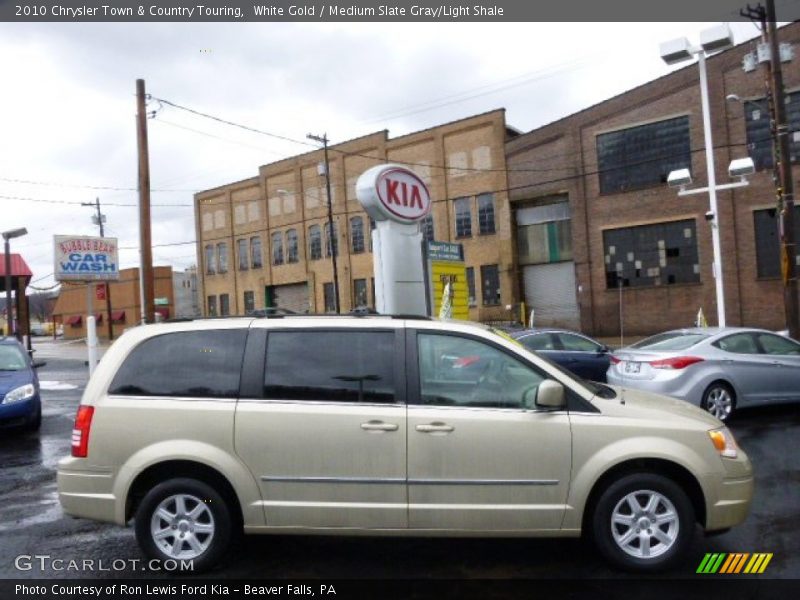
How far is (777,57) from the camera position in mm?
16594

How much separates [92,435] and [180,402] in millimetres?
630

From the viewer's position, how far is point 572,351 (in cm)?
1293

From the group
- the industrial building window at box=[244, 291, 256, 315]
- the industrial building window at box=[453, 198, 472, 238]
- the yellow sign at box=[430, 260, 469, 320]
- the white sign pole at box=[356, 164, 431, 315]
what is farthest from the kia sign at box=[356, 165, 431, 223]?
the industrial building window at box=[244, 291, 256, 315]

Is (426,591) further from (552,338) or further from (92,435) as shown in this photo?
(552,338)

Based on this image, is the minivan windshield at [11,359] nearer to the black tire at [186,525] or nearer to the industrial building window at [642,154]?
the black tire at [186,525]

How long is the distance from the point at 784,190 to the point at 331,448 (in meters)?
15.7

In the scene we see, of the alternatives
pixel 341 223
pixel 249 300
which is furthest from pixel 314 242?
pixel 249 300

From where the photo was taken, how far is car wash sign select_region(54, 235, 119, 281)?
19828 mm

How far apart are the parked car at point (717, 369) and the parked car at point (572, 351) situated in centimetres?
265

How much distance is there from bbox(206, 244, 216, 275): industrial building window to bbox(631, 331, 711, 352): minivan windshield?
47.5 metres

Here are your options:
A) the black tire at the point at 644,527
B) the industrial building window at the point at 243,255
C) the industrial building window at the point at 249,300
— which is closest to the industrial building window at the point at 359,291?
the industrial building window at the point at 249,300

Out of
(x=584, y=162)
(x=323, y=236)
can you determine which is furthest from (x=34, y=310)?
(x=584, y=162)

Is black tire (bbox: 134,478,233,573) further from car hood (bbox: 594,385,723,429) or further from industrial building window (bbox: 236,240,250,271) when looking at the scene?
industrial building window (bbox: 236,240,250,271)

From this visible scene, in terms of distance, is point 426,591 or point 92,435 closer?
point 426,591
